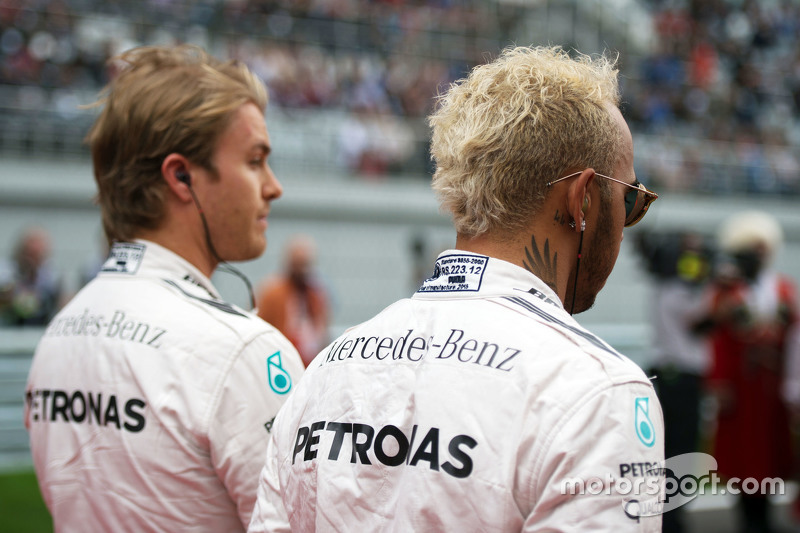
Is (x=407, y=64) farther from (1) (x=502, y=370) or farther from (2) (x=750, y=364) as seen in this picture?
(1) (x=502, y=370)

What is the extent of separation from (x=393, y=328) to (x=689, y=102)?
17.8m

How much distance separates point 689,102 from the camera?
17.8 metres

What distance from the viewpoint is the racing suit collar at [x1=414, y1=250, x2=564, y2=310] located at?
140 cm

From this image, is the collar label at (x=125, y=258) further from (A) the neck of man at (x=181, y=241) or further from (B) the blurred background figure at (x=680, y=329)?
(B) the blurred background figure at (x=680, y=329)

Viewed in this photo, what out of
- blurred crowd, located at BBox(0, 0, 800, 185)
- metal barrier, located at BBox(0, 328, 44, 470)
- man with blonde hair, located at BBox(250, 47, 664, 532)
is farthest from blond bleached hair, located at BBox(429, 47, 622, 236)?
blurred crowd, located at BBox(0, 0, 800, 185)

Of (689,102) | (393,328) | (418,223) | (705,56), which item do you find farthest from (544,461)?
(705,56)

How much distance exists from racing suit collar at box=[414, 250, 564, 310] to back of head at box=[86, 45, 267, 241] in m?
0.83

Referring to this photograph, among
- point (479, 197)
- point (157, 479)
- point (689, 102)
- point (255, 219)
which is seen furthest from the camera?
point (689, 102)

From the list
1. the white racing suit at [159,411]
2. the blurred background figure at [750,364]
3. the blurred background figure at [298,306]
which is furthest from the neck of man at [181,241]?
the blurred background figure at [298,306]

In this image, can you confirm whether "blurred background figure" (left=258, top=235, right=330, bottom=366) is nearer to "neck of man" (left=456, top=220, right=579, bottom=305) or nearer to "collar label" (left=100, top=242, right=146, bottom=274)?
"collar label" (left=100, top=242, right=146, bottom=274)

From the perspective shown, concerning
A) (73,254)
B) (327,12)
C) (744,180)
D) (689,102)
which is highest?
(327,12)

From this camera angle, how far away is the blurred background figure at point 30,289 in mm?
7117

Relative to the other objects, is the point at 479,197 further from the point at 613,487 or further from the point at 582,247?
the point at 613,487

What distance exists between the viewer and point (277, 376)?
6.02 ft
